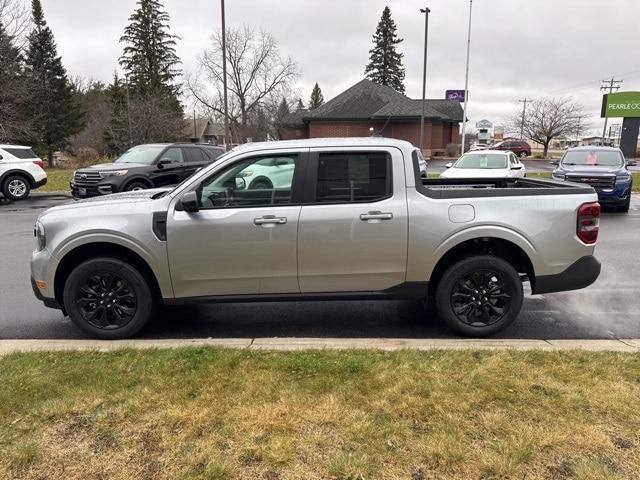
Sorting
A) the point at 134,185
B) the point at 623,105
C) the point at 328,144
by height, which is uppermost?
the point at 623,105

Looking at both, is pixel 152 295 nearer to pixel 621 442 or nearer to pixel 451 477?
pixel 451 477

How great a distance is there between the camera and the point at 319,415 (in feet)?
10.1

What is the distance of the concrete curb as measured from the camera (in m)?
4.21

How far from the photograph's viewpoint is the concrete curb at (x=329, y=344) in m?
4.21

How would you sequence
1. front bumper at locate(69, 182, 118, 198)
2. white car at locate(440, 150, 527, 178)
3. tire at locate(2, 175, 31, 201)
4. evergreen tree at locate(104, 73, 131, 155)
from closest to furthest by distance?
front bumper at locate(69, 182, 118, 198), white car at locate(440, 150, 527, 178), tire at locate(2, 175, 31, 201), evergreen tree at locate(104, 73, 131, 155)

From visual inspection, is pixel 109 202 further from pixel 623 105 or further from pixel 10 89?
pixel 623 105

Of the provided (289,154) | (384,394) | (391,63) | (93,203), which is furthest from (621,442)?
(391,63)

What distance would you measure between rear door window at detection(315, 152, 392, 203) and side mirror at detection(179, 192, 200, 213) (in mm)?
1062

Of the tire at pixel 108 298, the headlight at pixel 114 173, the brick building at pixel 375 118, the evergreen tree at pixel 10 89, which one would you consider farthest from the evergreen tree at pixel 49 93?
the tire at pixel 108 298

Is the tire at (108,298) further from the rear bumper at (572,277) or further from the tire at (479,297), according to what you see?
the rear bumper at (572,277)

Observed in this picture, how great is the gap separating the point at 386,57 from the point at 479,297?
232 ft

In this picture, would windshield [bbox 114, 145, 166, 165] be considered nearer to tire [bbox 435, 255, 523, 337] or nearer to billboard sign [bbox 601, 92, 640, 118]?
tire [bbox 435, 255, 523, 337]

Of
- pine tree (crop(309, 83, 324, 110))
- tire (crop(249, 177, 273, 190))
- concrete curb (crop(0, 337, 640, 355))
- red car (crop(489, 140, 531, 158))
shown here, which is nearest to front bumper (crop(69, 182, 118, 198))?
concrete curb (crop(0, 337, 640, 355))

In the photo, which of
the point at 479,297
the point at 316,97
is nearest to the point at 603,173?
the point at 479,297
